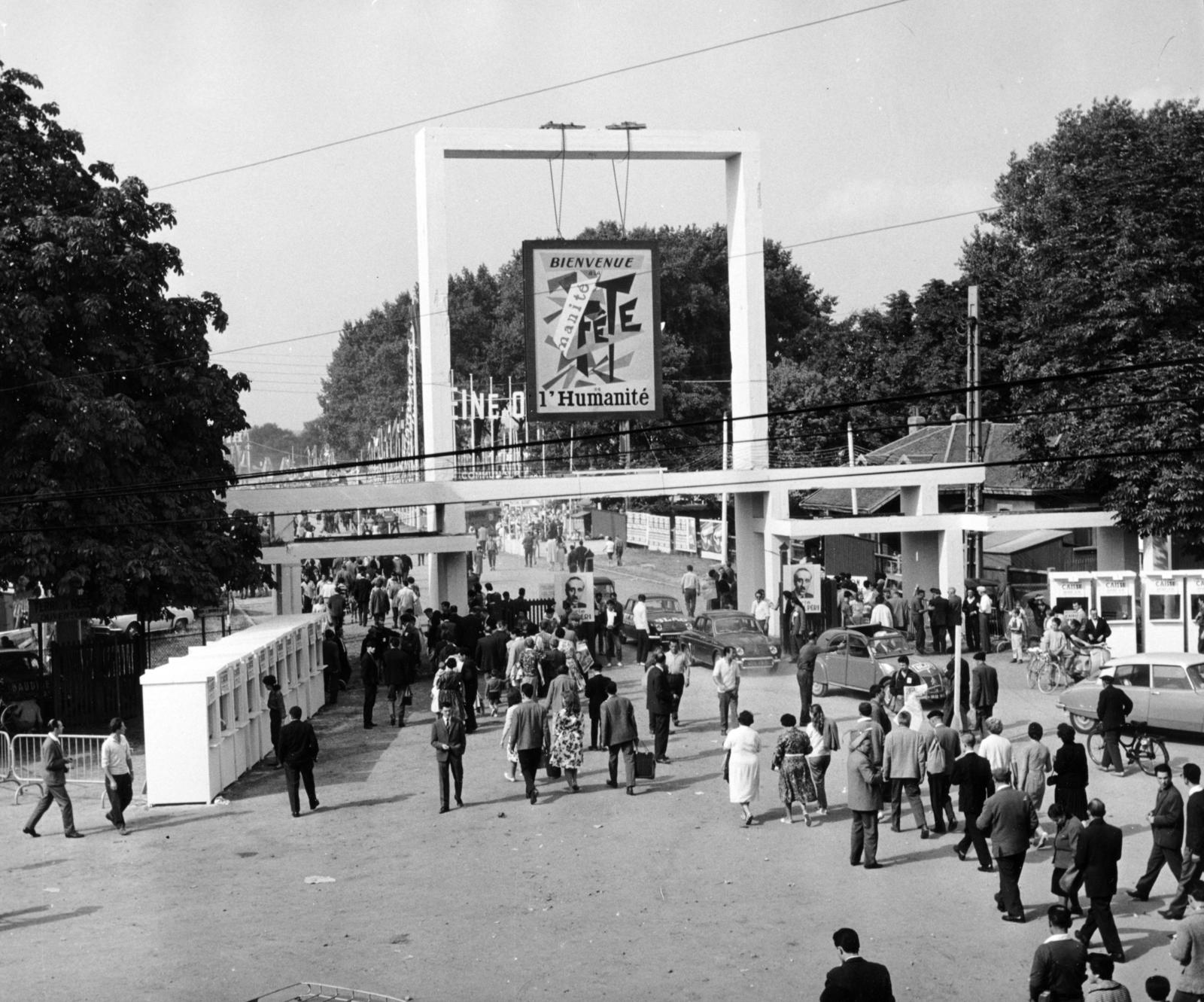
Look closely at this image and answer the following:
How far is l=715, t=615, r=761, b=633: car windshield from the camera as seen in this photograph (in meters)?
28.7

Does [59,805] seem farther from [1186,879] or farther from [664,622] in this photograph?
[664,622]

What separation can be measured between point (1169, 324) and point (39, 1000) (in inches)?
1191

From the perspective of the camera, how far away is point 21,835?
678 inches

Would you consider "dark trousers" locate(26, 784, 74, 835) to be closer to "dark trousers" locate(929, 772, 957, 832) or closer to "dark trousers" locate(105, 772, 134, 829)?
"dark trousers" locate(105, 772, 134, 829)

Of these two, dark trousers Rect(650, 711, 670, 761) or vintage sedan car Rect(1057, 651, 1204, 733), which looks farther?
vintage sedan car Rect(1057, 651, 1204, 733)

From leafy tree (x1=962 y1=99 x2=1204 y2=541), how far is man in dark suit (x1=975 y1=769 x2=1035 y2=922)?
1671 cm

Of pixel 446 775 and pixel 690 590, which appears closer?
pixel 446 775

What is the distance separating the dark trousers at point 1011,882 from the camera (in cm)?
1254

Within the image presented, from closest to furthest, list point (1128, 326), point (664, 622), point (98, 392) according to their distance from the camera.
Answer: point (98, 392) < point (664, 622) < point (1128, 326)

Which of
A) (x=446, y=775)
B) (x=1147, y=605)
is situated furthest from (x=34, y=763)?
(x=1147, y=605)

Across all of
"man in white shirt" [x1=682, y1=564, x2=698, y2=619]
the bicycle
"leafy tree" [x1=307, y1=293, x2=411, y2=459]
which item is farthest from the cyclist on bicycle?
"leafy tree" [x1=307, y1=293, x2=411, y2=459]

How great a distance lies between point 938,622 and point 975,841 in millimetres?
15353

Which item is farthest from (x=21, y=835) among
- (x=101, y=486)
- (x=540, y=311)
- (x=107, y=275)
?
(x=540, y=311)

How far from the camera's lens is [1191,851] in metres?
12.6
